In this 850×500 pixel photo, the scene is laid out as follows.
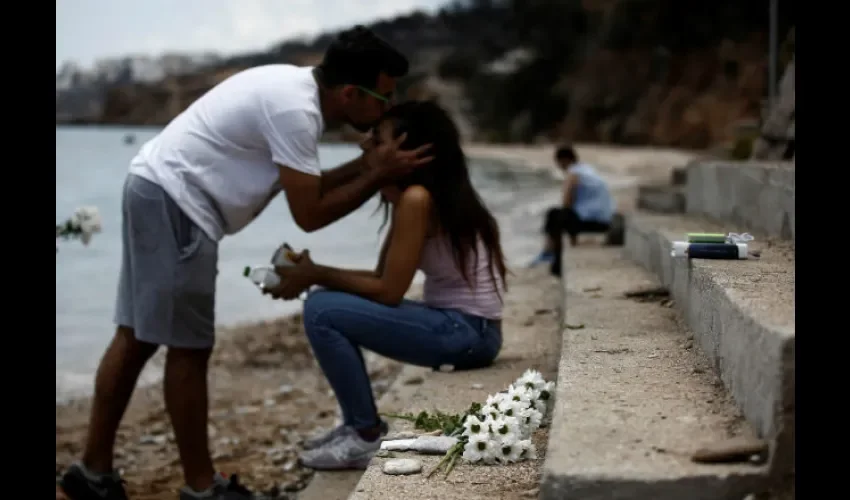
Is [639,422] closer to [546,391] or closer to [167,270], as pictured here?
[546,391]

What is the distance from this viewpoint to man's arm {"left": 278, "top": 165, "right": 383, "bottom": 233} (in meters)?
3.10

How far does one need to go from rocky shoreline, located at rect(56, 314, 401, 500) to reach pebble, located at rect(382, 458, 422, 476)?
1.21 m

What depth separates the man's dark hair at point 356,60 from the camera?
320 cm

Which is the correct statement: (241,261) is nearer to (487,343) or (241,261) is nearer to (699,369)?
(487,343)

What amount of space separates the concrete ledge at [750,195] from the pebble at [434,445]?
1290mm

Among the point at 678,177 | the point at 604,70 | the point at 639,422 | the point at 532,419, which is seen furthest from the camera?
the point at 604,70

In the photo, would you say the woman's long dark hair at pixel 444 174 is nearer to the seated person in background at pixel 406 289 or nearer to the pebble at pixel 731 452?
the seated person in background at pixel 406 289

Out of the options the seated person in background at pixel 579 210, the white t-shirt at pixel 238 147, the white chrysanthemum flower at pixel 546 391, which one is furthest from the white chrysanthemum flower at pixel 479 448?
the seated person in background at pixel 579 210

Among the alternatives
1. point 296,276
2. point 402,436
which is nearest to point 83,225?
point 296,276

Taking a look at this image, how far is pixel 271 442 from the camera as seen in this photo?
435cm

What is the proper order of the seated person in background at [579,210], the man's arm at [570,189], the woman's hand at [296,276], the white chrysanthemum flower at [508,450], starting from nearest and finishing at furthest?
the white chrysanthemum flower at [508,450]
the woman's hand at [296,276]
the seated person in background at [579,210]
the man's arm at [570,189]

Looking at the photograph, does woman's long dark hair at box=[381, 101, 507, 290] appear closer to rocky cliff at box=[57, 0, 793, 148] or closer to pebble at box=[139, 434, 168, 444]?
pebble at box=[139, 434, 168, 444]

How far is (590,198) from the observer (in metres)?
7.70

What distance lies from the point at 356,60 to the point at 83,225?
5.32 feet
